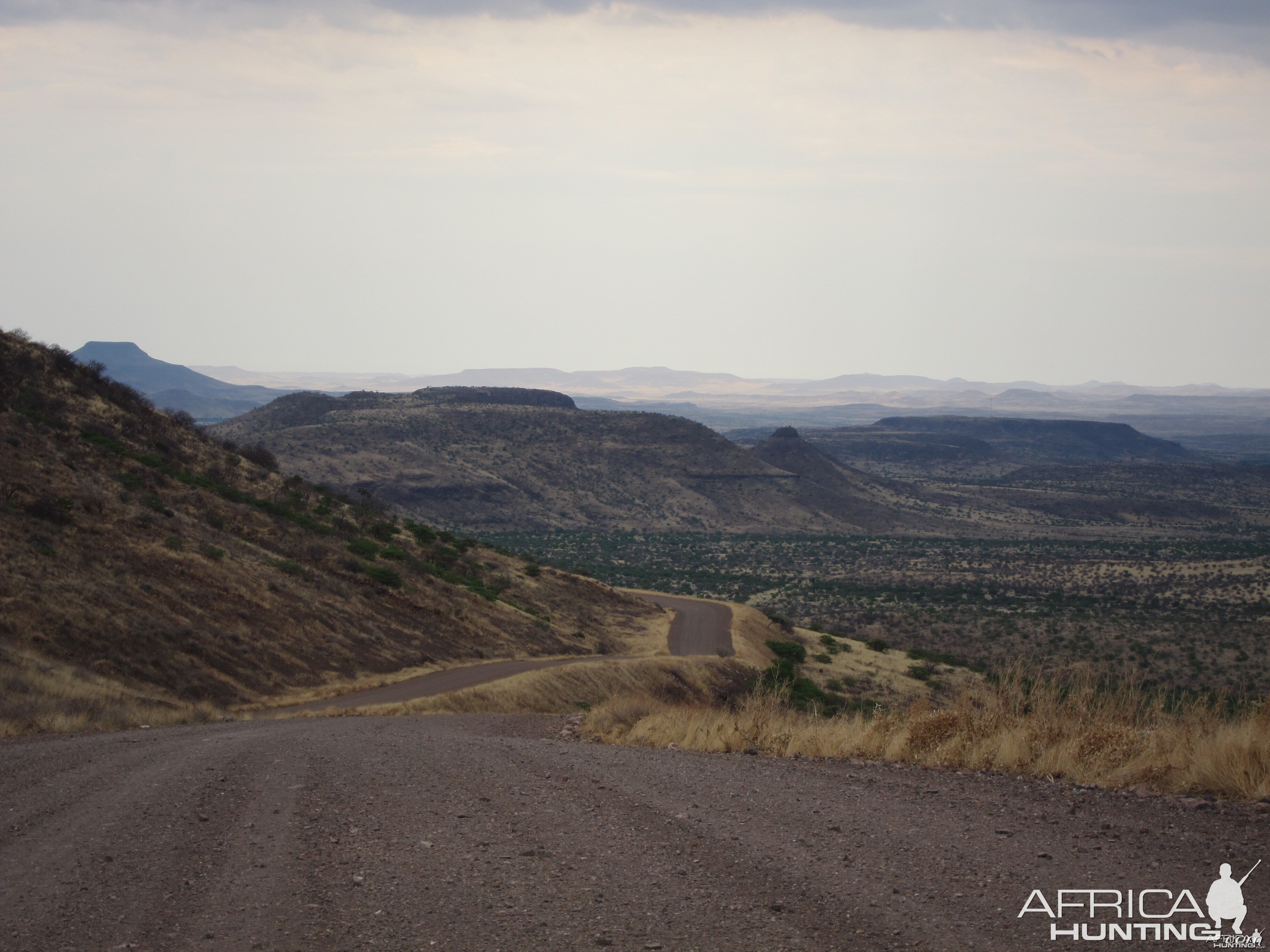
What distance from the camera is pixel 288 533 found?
36.1 m

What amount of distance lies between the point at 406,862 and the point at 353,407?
145826mm

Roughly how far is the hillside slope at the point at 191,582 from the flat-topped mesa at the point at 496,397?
346ft

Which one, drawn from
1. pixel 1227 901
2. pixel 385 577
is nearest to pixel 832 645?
pixel 385 577

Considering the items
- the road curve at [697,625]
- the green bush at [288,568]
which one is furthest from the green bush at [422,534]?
Answer: the green bush at [288,568]

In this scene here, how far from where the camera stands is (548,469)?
123375mm

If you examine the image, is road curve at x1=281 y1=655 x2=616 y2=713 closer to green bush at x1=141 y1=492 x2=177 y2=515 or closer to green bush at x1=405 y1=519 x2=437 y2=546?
green bush at x1=141 y1=492 x2=177 y2=515

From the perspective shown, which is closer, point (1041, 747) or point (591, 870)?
point (591, 870)

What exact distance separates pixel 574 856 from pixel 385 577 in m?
29.8

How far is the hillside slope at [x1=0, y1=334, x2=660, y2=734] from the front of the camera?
19609mm

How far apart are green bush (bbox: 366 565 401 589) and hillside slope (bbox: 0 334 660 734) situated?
0.24ft

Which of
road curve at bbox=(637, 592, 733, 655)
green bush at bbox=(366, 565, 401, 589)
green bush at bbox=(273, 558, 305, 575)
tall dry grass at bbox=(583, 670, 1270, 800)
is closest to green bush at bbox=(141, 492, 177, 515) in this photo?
green bush at bbox=(273, 558, 305, 575)

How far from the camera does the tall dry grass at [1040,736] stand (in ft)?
23.4

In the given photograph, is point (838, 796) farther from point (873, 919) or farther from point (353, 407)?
point (353, 407)

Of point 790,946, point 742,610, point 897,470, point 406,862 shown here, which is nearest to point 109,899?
point 406,862
